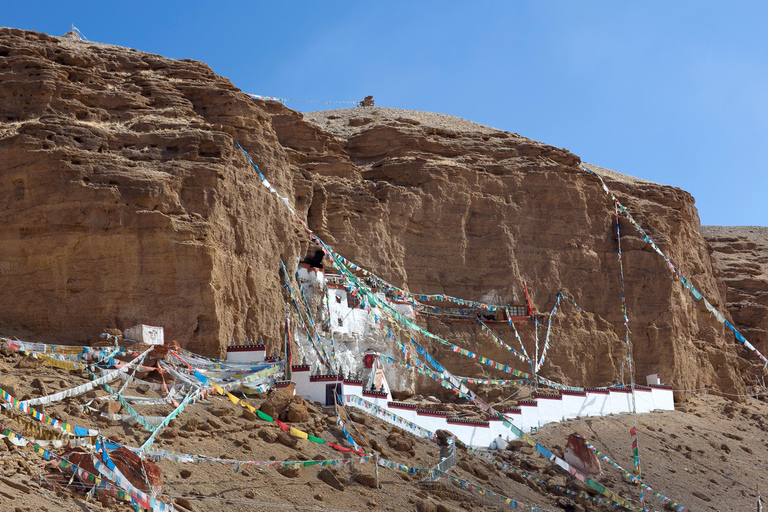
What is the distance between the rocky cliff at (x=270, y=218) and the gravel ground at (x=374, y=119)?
236 millimetres

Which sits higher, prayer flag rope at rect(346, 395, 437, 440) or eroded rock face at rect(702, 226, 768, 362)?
eroded rock face at rect(702, 226, 768, 362)

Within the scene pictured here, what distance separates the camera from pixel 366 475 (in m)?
16.5

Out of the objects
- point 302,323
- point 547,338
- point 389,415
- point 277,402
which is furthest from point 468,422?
point 547,338

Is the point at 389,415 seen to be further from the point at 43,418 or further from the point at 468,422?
the point at 43,418

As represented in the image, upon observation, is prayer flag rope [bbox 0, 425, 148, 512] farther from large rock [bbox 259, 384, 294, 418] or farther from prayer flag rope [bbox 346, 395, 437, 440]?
prayer flag rope [bbox 346, 395, 437, 440]

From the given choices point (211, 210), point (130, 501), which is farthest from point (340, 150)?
point (130, 501)

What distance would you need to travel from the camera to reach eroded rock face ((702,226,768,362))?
39.3 metres

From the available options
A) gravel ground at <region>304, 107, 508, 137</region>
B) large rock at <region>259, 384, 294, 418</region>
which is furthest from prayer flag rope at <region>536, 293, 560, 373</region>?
large rock at <region>259, 384, 294, 418</region>

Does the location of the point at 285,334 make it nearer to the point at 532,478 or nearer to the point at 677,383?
the point at 532,478

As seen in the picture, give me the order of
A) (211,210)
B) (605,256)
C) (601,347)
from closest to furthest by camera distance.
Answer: (211,210) < (601,347) < (605,256)

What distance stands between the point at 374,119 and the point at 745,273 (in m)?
20.1

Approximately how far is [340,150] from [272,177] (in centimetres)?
690

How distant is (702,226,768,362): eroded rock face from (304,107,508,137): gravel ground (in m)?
13.7

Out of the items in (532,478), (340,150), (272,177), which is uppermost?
(340,150)
